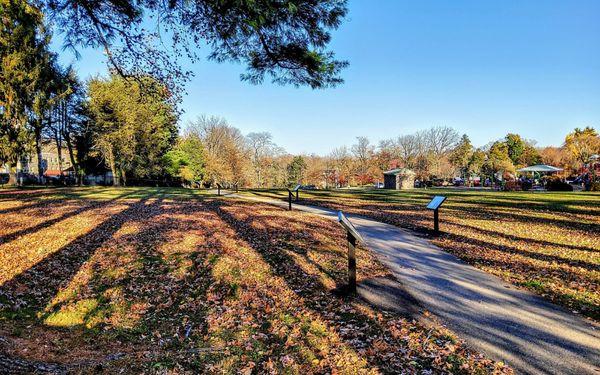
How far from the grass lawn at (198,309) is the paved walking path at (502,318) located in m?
0.36

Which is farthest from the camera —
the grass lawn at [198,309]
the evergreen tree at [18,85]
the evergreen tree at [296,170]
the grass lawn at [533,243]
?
the evergreen tree at [296,170]

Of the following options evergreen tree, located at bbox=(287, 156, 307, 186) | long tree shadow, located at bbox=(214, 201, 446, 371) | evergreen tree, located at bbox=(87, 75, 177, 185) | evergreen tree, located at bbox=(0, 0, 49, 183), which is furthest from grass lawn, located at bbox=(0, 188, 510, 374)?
evergreen tree, located at bbox=(287, 156, 307, 186)

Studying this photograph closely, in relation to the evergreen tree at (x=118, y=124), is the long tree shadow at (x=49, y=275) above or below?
below

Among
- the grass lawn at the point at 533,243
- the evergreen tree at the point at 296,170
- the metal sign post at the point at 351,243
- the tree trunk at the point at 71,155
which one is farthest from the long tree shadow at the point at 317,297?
the evergreen tree at the point at 296,170

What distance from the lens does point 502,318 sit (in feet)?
14.8

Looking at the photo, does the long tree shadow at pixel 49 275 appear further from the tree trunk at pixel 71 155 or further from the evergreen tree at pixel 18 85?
the tree trunk at pixel 71 155

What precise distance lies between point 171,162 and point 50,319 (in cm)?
4009

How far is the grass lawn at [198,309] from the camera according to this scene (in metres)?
3.72

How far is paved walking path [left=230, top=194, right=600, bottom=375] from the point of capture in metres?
3.53

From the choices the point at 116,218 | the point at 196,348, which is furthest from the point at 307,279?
the point at 116,218

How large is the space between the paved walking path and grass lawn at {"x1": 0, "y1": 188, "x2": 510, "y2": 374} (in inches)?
14.3

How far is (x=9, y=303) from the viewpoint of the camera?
5258 mm

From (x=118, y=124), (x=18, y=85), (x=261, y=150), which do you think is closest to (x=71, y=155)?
(x=118, y=124)

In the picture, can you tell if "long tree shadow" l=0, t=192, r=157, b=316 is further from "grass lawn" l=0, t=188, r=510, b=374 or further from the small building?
the small building
